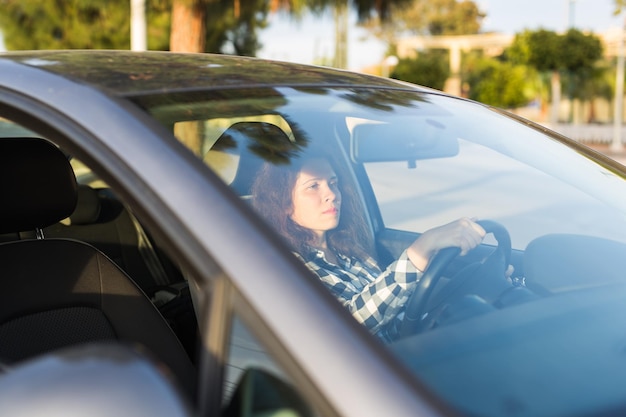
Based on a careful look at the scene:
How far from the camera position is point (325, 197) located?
1.85m

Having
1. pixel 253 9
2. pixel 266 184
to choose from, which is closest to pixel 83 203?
pixel 266 184

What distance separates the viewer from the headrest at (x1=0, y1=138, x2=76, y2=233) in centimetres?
192

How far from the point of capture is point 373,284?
1641mm

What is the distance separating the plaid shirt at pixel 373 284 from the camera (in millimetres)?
1471

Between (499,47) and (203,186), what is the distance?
4114 centimetres

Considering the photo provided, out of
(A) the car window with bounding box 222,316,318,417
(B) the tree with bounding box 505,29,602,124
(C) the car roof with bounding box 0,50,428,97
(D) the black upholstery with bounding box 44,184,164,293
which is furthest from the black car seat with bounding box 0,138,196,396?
(B) the tree with bounding box 505,29,602,124

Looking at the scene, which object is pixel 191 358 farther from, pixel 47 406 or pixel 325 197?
pixel 47 406

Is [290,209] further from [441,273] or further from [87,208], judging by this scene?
[87,208]

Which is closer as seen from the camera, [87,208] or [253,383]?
[253,383]

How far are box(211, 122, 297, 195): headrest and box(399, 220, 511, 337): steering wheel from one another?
34 centimetres

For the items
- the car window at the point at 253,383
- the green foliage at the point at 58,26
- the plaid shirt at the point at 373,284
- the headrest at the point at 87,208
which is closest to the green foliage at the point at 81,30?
the green foliage at the point at 58,26

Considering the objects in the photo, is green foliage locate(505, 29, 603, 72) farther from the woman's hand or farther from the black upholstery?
the woman's hand

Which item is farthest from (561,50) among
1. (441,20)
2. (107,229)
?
(441,20)

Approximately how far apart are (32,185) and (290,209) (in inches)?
26.5
